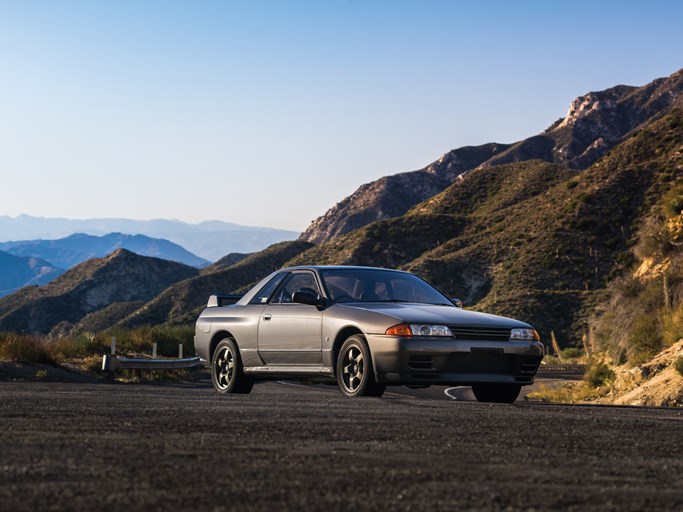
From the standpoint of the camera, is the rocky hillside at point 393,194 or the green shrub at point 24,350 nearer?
the green shrub at point 24,350

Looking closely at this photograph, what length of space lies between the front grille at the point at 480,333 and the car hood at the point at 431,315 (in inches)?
1.9

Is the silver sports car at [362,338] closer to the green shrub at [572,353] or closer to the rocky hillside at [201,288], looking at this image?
the green shrub at [572,353]

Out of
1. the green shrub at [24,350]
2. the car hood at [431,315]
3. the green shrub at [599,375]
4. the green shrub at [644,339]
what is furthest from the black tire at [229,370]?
the green shrub at [599,375]

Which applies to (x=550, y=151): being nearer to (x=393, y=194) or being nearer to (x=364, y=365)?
(x=393, y=194)

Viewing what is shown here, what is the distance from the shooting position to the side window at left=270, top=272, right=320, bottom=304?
13.5 m

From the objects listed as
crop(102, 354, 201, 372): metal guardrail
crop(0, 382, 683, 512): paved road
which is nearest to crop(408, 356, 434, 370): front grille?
crop(0, 382, 683, 512): paved road

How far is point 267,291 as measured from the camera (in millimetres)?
13953

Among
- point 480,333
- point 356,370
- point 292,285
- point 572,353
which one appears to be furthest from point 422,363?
point 572,353

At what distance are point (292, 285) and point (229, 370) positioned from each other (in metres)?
1.49

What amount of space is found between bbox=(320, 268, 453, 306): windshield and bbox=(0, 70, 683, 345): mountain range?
26421 mm

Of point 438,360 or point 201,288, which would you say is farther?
point 201,288

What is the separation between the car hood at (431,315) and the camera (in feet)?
38.7

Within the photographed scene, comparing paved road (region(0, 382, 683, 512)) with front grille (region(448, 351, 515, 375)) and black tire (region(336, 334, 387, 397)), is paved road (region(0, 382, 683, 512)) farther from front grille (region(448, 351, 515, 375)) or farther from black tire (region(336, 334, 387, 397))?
black tire (region(336, 334, 387, 397))

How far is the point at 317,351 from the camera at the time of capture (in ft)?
41.5
